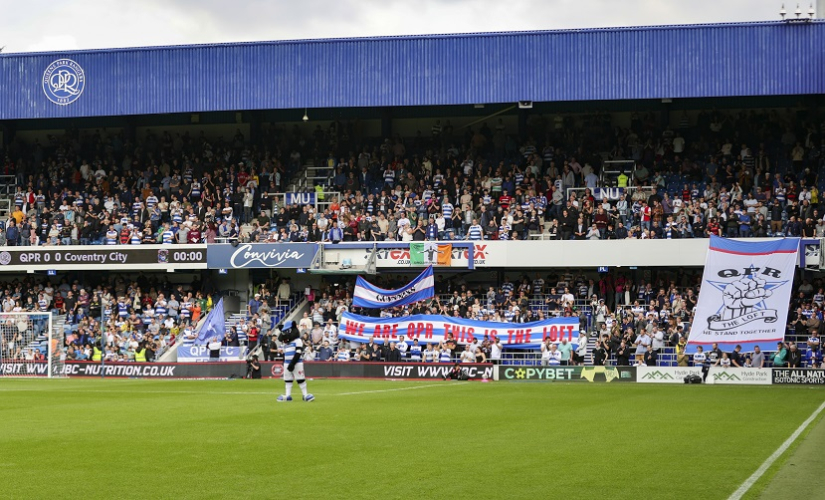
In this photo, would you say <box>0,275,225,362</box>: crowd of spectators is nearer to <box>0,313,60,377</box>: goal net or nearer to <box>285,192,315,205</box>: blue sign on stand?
<box>0,313,60,377</box>: goal net

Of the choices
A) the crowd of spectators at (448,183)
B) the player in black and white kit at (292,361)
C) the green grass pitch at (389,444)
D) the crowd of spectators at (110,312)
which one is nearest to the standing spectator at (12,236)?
the crowd of spectators at (448,183)

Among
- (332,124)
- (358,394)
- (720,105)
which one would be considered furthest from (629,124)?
(358,394)

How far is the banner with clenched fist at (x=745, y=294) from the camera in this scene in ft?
126

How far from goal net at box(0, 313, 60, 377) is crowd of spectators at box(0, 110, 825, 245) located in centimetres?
528

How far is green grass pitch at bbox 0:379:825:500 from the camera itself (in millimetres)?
12617

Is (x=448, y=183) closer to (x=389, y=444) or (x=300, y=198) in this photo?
(x=300, y=198)

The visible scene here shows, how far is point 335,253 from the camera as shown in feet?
156

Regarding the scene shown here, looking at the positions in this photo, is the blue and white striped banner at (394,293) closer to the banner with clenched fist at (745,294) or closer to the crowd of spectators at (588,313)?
the crowd of spectators at (588,313)

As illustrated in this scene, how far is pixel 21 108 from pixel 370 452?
42.0 m

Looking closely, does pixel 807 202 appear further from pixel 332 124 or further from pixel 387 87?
pixel 332 124

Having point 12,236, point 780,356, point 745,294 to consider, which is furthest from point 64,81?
point 780,356

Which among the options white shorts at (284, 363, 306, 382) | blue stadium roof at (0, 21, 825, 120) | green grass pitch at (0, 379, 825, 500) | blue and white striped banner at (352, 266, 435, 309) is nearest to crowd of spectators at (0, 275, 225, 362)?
blue and white striped banner at (352, 266, 435, 309)

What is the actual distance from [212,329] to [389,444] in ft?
96.5

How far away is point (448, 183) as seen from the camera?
163 feet
